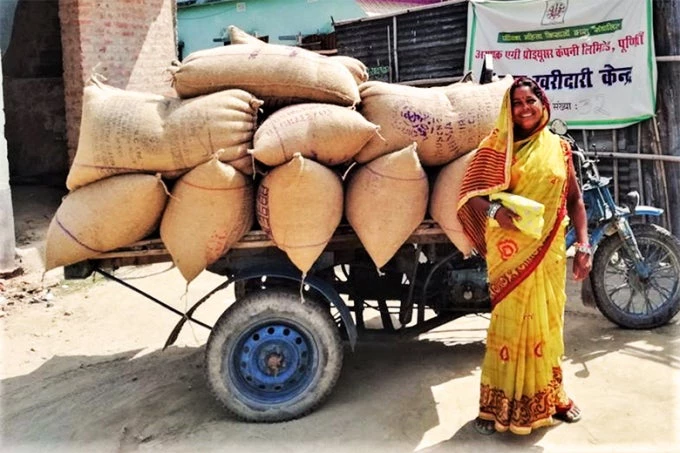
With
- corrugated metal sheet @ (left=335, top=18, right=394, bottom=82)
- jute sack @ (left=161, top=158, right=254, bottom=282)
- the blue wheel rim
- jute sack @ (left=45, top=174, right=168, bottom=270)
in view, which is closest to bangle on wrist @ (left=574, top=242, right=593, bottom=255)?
the blue wheel rim

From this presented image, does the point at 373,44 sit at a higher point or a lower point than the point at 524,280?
higher

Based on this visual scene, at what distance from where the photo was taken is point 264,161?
10.6 feet

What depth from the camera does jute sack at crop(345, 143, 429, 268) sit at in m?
3.31

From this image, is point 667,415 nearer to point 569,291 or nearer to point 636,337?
point 636,337

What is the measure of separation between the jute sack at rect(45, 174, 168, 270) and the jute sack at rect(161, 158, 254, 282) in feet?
0.35

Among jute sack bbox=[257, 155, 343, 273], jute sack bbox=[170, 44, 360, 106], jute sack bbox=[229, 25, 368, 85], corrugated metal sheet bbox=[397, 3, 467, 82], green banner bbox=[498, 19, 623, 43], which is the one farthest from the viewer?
corrugated metal sheet bbox=[397, 3, 467, 82]

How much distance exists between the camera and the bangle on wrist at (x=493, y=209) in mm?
3074

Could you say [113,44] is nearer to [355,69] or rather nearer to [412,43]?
[412,43]

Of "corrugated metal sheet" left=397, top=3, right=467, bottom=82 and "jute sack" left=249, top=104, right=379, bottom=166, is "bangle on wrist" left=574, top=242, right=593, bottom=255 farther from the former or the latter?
"corrugated metal sheet" left=397, top=3, right=467, bottom=82

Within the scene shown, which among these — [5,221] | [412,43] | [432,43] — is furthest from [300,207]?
[412,43]

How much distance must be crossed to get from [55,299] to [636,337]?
524 cm

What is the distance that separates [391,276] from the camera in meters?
4.15

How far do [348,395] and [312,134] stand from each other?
1485mm

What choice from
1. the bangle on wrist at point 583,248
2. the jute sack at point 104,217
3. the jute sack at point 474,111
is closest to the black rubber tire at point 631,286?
the bangle on wrist at point 583,248
